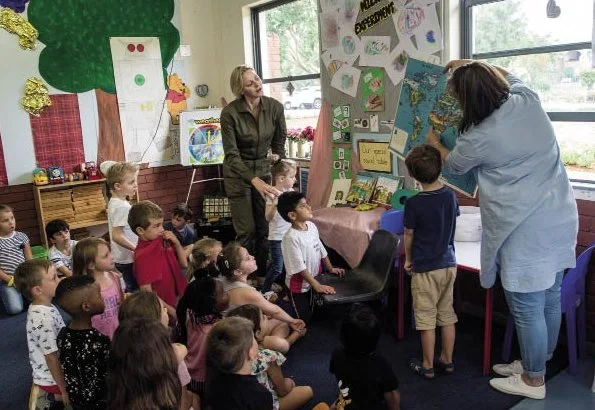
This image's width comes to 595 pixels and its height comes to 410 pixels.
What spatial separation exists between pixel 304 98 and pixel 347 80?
0.94 meters

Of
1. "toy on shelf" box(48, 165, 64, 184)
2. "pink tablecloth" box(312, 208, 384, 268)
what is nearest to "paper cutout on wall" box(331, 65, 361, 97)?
"pink tablecloth" box(312, 208, 384, 268)

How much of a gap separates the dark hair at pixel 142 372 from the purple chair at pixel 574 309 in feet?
5.79

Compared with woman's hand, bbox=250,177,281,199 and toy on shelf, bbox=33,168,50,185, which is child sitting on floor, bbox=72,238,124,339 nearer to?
woman's hand, bbox=250,177,281,199

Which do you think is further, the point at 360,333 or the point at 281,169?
the point at 281,169

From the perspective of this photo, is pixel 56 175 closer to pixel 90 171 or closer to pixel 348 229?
pixel 90 171

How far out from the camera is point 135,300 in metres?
1.90

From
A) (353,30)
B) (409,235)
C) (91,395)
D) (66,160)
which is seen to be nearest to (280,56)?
(353,30)

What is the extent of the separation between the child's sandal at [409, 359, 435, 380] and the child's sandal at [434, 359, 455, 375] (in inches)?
2.7

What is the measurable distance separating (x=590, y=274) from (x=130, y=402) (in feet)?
7.40

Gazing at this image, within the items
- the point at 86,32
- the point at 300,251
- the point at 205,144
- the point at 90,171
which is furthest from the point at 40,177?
the point at 300,251

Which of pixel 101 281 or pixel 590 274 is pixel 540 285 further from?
pixel 101 281

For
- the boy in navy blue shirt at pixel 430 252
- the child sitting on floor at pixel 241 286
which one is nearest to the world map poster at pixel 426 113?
the boy in navy blue shirt at pixel 430 252

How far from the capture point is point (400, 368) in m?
2.62

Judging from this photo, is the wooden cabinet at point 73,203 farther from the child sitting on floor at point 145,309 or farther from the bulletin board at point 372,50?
the child sitting on floor at point 145,309
